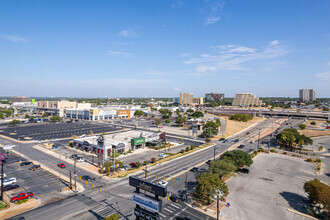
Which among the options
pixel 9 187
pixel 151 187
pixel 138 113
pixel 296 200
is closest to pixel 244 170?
pixel 296 200

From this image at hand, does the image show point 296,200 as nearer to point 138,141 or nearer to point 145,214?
point 145,214

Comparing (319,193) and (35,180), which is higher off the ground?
(319,193)

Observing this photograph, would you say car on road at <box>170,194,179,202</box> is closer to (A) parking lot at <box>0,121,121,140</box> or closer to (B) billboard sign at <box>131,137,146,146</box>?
(B) billboard sign at <box>131,137,146,146</box>

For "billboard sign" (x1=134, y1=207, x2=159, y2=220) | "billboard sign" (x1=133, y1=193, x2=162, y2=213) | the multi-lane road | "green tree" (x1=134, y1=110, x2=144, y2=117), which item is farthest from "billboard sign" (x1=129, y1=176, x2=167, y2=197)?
"green tree" (x1=134, y1=110, x2=144, y2=117)

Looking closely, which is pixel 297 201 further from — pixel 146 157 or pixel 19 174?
pixel 19 174

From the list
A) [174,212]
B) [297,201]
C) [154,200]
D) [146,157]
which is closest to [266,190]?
[297,201]

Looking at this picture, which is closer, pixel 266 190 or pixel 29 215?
pixel 29 215
